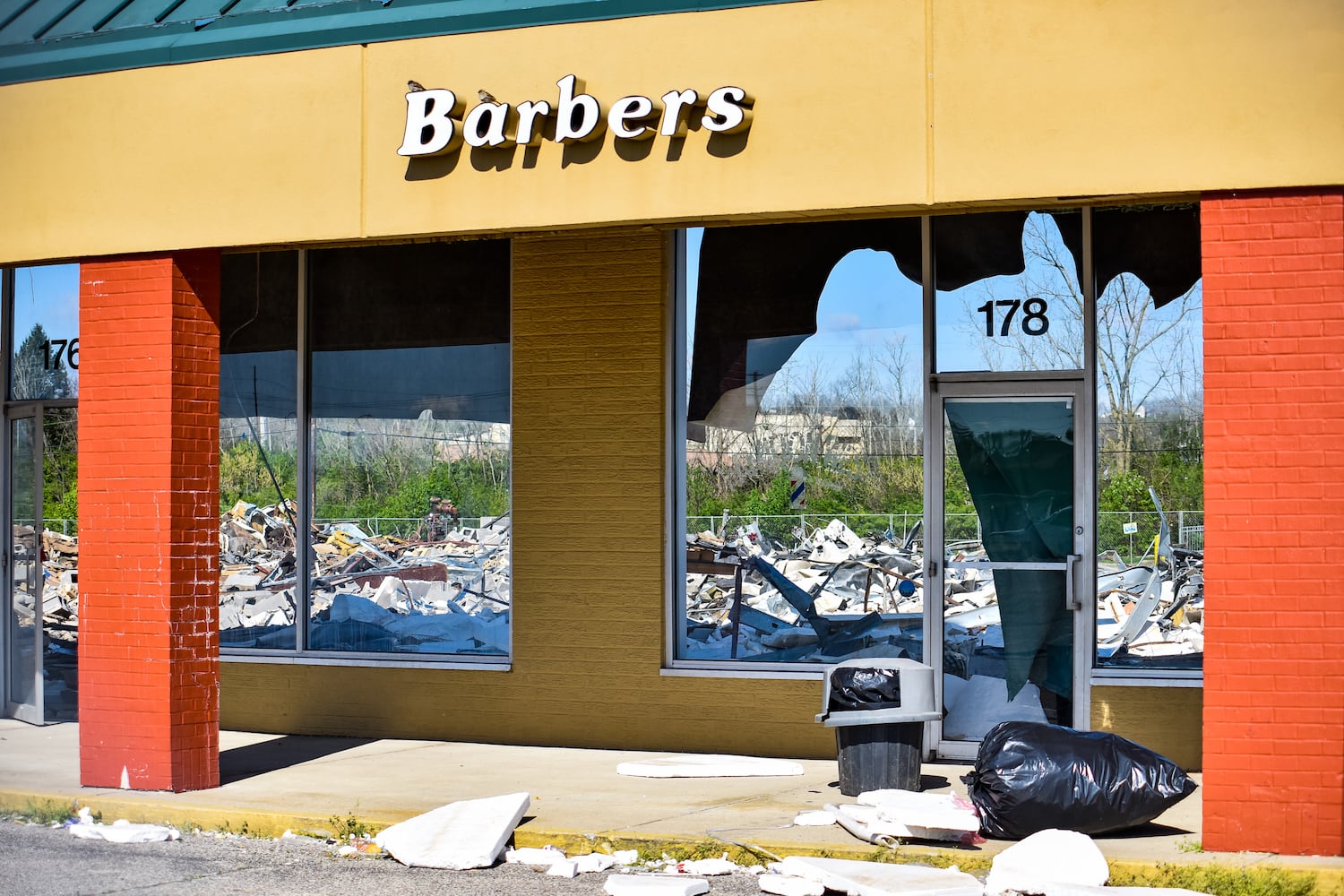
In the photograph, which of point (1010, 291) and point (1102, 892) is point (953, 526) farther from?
point (1102, 892)

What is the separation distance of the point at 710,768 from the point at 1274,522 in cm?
402

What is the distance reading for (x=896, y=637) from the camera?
987cm

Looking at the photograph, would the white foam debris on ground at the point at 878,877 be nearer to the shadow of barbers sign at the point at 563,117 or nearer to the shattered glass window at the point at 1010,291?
the shadow of barbers sign at the point at 563,117

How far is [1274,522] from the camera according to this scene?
6.78 m

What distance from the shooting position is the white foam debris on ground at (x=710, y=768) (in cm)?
913

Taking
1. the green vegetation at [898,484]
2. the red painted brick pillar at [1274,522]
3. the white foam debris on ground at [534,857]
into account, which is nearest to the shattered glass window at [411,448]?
the green vegetation at [898,484]

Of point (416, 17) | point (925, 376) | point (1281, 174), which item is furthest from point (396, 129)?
point (1281, 174)

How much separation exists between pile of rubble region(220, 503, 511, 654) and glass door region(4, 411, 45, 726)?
5.58 ft

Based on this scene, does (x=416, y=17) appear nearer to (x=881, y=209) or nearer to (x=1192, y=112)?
(x=881, y=209)

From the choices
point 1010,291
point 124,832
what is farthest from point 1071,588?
point 124,832

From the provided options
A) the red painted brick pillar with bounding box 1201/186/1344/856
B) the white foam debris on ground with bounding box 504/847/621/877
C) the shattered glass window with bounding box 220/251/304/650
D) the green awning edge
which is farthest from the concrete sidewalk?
the green awning edge

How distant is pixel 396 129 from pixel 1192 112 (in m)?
4.39

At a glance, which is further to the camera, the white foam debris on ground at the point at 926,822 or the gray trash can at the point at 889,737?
the gray trash can at the point at 889,737

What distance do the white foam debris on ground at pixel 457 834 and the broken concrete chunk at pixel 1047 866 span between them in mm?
2485
